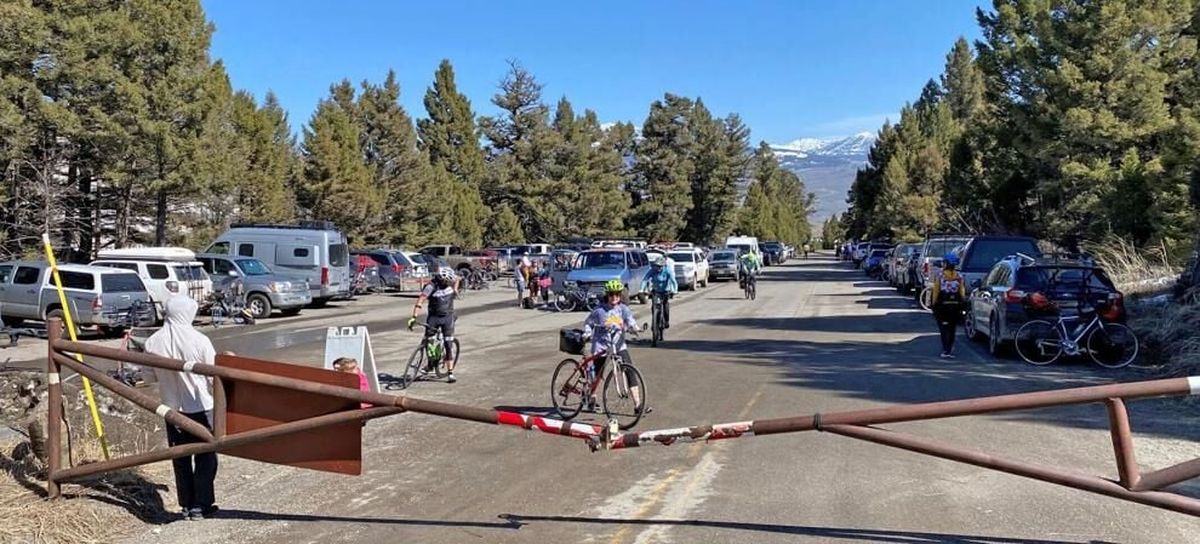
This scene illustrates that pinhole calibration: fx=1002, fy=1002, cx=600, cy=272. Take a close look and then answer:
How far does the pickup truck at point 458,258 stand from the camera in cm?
4378

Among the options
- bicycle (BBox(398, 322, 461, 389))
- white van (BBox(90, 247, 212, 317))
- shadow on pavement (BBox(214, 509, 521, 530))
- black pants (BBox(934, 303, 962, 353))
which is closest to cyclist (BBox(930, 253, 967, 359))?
black pants (BBox(934, 303, 962, 353))

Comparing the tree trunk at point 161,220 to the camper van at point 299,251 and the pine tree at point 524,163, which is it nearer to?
the camper van at point 299,251

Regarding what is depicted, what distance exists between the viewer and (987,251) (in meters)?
22.1

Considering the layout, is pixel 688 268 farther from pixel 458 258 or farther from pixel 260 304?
pixel 260 304

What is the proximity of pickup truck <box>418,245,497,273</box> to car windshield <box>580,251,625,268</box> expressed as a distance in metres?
13.1

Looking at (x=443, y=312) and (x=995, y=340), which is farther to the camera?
(x=995, y=340)

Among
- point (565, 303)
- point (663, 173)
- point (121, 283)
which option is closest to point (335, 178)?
point (565, 303)

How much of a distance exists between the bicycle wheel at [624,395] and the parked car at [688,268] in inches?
1071

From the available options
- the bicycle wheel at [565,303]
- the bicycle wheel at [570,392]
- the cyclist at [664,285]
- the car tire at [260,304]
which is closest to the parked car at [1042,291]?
the cyclist at [664,285]

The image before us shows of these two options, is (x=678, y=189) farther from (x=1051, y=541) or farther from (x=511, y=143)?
(x=1051, y=541)

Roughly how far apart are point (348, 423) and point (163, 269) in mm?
19987

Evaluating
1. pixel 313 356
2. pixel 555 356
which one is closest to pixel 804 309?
pixel 555 356

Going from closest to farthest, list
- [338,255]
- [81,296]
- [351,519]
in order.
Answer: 1. [351,519]
2. [81,296]
3. [338,255]

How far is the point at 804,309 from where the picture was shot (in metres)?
27.3
